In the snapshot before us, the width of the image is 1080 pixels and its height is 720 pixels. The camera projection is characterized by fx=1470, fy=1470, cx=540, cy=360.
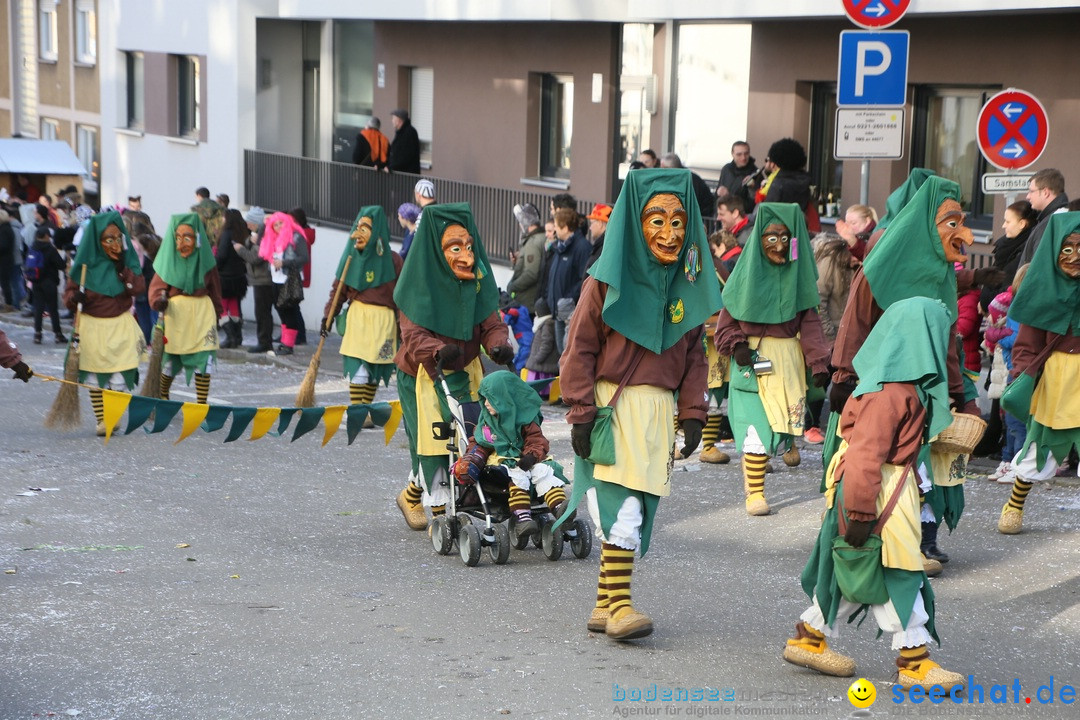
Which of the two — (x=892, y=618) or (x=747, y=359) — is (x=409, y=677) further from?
(x=747, y=359)

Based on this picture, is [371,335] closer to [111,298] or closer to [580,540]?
[111,298]

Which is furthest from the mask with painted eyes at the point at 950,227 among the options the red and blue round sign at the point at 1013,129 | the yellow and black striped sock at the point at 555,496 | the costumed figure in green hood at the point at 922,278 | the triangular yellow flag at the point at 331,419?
the triangular yellow flag at the point at 331,419

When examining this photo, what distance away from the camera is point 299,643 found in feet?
22.4

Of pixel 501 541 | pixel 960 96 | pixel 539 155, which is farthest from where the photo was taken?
pixel 539 155

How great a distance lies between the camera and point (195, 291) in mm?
13250

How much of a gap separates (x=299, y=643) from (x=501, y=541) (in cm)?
171

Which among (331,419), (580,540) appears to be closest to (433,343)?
(580,540)

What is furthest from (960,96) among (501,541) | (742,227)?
(501,541)

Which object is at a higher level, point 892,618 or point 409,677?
point 892,618

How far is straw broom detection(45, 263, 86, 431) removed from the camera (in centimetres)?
1285

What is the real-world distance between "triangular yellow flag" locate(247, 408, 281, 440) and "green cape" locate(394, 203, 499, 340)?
7.18ft

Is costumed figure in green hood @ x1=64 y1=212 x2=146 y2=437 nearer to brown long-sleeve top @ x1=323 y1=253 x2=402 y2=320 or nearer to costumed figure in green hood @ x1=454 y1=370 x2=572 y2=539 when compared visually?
brown long-sleeve top @ x1=323 y1=253 x2=402 y2=320

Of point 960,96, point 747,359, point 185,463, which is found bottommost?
point 185,463

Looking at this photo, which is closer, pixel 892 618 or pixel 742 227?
pixel 892 618
